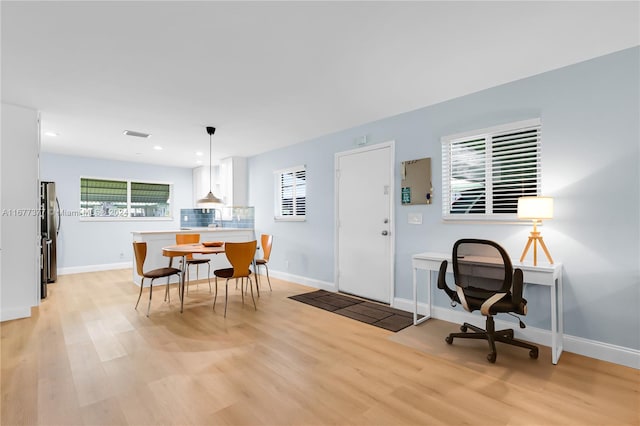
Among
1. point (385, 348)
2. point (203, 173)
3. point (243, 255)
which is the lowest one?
point (385, 348)

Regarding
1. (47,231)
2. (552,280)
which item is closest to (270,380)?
(552,280)

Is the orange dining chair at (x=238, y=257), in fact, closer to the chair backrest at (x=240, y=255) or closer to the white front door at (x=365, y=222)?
the chair backrest at (x=240, y=255)

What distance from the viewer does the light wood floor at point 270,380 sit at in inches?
73.9

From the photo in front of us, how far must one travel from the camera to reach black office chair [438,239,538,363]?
2.53 m

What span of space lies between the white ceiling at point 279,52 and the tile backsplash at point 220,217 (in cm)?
299

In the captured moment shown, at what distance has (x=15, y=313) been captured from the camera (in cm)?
363

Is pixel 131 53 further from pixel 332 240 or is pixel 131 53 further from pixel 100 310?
pixel 332 240

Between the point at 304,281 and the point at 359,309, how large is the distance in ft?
5.36

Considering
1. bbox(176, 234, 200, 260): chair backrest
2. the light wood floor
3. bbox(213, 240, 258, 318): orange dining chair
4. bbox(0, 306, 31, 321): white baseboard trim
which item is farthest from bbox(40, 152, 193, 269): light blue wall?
bbox(213, 240, 258, 318): orange dining chair

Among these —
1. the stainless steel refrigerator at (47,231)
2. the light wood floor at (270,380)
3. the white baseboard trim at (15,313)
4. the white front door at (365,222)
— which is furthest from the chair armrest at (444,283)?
the stainless steel refrigerator at (47,231)

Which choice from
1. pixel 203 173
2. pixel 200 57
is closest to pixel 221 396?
pixel 200 57

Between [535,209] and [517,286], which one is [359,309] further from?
[535,209]

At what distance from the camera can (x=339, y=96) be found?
3.48 metres

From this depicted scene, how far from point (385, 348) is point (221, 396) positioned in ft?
4.82
